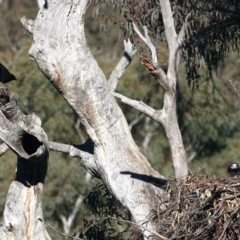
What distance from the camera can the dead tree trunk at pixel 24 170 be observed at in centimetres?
827

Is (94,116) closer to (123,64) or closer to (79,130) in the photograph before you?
(123,64)

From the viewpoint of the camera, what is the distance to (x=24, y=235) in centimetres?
938

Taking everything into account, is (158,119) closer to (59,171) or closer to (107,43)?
(59,171)

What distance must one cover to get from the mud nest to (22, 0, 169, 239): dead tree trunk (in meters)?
0.33

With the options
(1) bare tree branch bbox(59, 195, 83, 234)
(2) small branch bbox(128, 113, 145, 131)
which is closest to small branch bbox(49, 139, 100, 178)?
(1) bare tree branch bbox(59, 195, 83, 234)

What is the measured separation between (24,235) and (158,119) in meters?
1.64

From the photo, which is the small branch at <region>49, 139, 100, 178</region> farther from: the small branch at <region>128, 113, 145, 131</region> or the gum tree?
the small branch at <region>128, 113, 145, 131</region>

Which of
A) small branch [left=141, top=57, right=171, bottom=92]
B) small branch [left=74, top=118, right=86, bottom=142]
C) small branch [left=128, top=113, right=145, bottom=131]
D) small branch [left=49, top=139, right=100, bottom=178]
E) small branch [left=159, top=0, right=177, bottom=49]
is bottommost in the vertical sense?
small branch [left=128, top=113, right=145, bottom=131]

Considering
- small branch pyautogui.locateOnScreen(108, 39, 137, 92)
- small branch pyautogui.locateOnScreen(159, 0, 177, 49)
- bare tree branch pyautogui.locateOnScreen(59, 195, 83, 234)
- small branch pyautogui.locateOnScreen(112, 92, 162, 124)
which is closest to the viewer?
small branch pyautogui.locateOnScreen(112, 92, 162, 124)

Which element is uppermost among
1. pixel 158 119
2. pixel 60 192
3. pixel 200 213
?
pixel 158 119

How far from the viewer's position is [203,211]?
844 cm

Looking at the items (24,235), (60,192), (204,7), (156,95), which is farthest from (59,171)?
(24,235)

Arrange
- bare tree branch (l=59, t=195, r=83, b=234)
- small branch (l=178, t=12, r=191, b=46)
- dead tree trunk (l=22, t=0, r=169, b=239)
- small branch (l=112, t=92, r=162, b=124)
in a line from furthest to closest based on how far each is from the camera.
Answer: bare tree branch (l=59, t=195, r=83, b=234) < small branch (l=178, t=12, r=191, b=46) < small branch (l=112, t=92, r=162, b=124) < dead tree trunk (l=22, t=0, r=169, b=239)

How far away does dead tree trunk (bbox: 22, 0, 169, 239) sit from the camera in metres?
8.87
